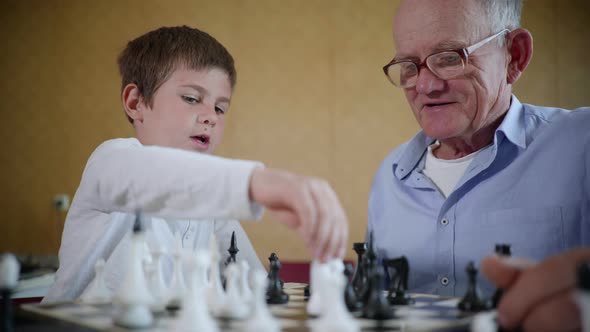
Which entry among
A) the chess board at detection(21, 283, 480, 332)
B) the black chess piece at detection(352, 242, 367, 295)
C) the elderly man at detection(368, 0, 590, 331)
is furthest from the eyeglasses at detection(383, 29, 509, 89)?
the chess board at detection(21, 283, 480, 332)

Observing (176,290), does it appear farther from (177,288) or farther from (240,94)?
(240,94)

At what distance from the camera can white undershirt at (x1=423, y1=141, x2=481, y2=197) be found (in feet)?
7.11

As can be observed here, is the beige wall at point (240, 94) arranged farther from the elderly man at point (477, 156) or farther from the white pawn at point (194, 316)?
the white pawn at point (194, 316)

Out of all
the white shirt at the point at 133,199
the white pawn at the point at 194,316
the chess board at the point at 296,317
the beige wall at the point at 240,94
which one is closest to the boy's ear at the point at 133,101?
the white shirt at the point at 133,199

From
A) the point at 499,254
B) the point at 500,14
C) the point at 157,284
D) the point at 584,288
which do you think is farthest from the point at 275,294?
the point at 500,14

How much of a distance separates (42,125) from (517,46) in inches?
210

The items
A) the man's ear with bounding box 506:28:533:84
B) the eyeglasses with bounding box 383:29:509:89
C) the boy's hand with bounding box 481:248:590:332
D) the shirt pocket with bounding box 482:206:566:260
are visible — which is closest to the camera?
the boy's hand with bounding box 481:248:590:332

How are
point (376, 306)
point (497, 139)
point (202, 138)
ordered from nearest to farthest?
1. point (376, 306)
2. point (497, 139)
3. point (202, 138)

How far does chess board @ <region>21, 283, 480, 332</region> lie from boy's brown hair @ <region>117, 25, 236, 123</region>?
40.0 inches

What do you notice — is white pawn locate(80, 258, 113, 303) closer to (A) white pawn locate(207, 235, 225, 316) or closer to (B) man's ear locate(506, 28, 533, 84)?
(A) white pawn locate(207, 235, 225, 316)

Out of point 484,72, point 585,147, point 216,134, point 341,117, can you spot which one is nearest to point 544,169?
point 585,147

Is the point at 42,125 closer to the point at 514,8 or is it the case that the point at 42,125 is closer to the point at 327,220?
the point at 514,8

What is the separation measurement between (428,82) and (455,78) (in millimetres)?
93

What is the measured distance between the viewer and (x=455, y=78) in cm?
201
